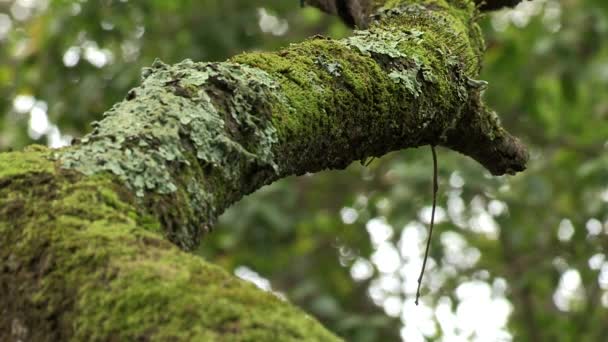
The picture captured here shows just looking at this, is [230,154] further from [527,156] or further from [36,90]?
[36,90]

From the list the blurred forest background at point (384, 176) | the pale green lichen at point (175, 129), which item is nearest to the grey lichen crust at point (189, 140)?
the pale green lichen at point (175, 129)

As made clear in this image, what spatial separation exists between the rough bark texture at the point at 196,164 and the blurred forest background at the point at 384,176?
2.74 m

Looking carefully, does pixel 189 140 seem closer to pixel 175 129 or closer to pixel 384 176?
pixel 175 129

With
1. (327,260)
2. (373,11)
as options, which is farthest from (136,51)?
(373,11)

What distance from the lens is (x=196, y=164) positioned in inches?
48.2

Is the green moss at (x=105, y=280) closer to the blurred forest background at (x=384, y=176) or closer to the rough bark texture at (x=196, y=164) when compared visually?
the rough bark texture at (x=196, y=164)

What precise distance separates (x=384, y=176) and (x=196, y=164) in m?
4.64

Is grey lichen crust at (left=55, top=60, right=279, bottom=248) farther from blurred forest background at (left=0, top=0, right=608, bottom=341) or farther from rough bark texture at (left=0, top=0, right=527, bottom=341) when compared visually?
blurred forest background at (left=0, top=0, right=608, bottom=341)

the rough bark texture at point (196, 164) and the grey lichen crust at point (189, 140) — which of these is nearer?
the rough bark texture at point (196, 164)

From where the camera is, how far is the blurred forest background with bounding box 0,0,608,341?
4.84m

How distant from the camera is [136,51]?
564 centimetres

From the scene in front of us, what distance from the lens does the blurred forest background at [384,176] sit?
4.84 meters

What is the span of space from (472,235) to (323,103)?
553cm

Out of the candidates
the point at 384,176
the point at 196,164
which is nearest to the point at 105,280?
the point at 196,164
